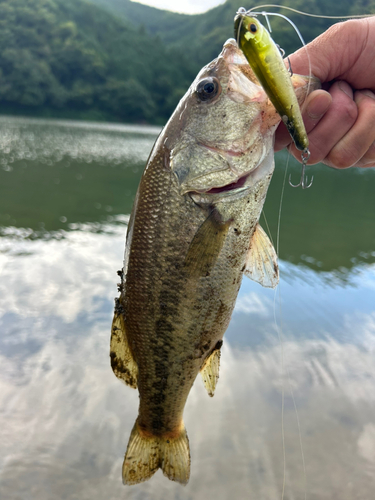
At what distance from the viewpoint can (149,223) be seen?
207 cm

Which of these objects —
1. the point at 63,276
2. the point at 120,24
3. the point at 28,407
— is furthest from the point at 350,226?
the point at 120,24

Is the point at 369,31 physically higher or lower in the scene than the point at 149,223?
higher

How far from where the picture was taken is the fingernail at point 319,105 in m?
2.18

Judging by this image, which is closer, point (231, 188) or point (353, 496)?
point (231, 188)

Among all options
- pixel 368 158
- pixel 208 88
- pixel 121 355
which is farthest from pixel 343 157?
pixel 121 355

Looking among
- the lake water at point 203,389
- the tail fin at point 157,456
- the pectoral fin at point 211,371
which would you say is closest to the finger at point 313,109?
the pectoral fin at point 211,371

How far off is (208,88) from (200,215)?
749mm

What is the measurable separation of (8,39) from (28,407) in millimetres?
83331

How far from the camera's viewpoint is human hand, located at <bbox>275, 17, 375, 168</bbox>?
2.35 m

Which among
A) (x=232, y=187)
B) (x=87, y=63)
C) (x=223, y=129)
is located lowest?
(x=87, y=63)

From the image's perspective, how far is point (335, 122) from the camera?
92.7 inches

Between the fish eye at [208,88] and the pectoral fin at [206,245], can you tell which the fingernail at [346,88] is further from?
the pectoral fin at [206,245]

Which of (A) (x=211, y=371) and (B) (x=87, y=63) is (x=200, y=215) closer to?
(A) (x=211, y=371)

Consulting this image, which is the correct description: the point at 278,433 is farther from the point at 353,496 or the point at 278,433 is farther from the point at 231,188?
the point at 231,188
